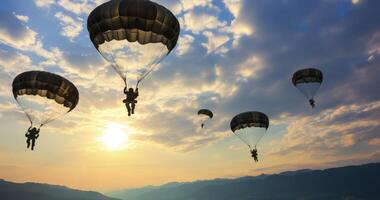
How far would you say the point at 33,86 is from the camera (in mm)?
37375

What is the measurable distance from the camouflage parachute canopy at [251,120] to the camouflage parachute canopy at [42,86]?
2508 cm

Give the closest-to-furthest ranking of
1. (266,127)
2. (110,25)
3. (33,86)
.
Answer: (110,25) < (33,86) < (266,127)

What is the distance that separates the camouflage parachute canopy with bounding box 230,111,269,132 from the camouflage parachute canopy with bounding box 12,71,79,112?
25079 millimetres

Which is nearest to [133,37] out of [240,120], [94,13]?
[94,13]

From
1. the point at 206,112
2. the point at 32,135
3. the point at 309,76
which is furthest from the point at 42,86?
the point at 206,112

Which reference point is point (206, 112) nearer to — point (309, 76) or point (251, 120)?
point (251, 120)

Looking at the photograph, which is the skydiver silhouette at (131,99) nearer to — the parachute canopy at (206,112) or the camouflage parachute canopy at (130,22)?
the camouflage parachute canopy at (130,22)

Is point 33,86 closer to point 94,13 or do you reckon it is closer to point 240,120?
point 94,13

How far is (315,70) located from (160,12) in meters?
36.1

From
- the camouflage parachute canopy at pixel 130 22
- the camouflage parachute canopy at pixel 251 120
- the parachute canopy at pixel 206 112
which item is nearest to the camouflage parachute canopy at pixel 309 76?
the camouflage parachute canopy at pixel 251 120

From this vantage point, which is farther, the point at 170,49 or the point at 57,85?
the point at 57,85

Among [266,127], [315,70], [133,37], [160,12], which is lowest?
[266,127]

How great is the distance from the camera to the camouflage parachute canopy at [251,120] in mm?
49969

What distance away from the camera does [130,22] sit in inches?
1128
